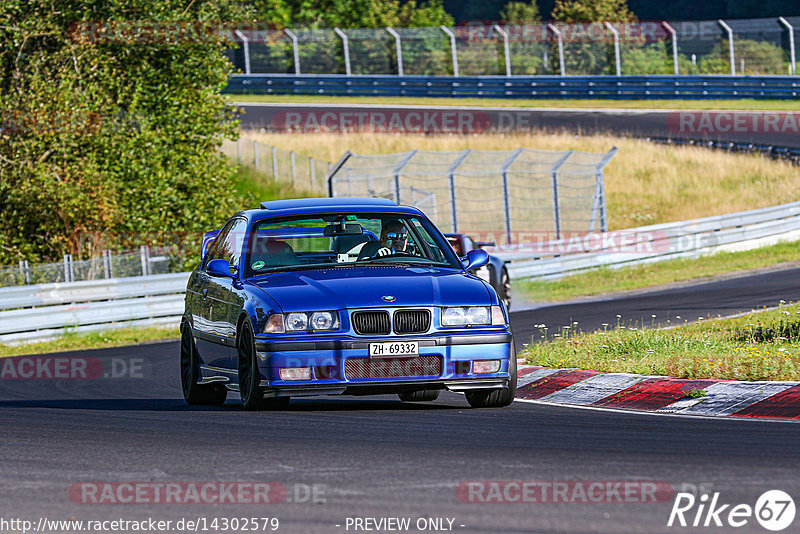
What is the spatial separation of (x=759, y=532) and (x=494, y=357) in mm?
4018

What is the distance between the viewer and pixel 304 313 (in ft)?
29.6

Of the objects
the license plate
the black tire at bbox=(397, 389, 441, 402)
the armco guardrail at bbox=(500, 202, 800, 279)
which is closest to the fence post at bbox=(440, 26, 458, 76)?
the armco guardrail at bbox=(500, 202, 800, 279)

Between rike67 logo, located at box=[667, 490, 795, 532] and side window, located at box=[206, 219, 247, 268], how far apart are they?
528 cm

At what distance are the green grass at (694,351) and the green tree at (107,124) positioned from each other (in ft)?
49.3

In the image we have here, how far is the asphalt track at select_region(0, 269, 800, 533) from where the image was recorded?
19.0 feet

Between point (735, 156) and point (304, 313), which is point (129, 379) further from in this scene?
point (735, 156)

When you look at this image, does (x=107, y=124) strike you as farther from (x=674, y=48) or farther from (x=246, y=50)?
(x=674, y=48)

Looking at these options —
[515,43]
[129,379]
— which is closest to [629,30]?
[515,43]

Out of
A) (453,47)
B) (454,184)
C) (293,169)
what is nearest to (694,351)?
(454,184)

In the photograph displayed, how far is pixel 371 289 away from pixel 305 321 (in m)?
0.51

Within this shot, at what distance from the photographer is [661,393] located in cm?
984

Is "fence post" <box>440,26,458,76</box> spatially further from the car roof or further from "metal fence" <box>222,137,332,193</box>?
the car roof

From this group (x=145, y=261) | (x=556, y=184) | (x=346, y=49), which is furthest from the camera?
(x=346, y=49)

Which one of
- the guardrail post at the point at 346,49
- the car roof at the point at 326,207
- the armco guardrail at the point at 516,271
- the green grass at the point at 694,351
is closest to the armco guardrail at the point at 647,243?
the armco guardrail at the point at 516,271
